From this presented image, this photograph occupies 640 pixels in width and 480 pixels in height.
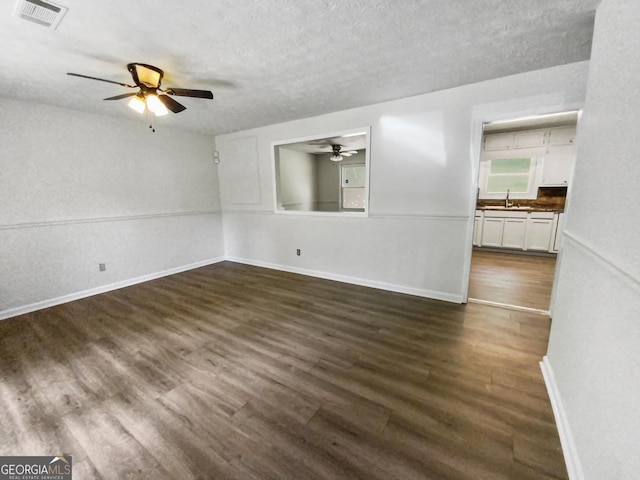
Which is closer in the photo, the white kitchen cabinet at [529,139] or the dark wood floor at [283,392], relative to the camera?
the dark wood floor at [283,392]

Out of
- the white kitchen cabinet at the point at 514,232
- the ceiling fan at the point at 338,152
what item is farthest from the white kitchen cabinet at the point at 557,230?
the ceiling fan at the point at 338,152

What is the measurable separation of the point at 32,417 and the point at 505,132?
7620mm

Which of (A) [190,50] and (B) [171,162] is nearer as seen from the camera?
(A) [190,50]

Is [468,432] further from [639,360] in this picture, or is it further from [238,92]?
[238,92]

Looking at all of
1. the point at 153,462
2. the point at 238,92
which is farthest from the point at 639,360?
the point at 238,92

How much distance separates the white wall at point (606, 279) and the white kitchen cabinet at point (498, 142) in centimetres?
447

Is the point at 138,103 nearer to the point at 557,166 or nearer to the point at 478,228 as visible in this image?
the point at 478,228

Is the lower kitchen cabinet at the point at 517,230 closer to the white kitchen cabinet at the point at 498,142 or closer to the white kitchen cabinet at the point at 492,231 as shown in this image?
the white kitchen cabinet at the point at 492,231

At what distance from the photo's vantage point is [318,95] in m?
3.01

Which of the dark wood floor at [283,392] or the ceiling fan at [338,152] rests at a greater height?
the ceiling fan at [338,152]

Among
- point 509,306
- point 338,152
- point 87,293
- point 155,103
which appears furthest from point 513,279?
point 87,293

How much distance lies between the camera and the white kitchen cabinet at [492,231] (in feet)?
17.9

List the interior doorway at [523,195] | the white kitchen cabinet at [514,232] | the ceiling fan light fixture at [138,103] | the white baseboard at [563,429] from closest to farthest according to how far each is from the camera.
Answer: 1. the white baseboard at [563,429]
2. the ceiling fan light fixture at [138,103]
3. the interior doorway at [523,195]
4. the white kitchen cabinet at [514,232]

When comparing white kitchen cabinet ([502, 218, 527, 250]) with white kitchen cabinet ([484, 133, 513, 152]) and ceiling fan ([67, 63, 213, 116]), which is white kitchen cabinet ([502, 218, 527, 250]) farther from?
ceiling fan ([67, 63, 213, 116])
